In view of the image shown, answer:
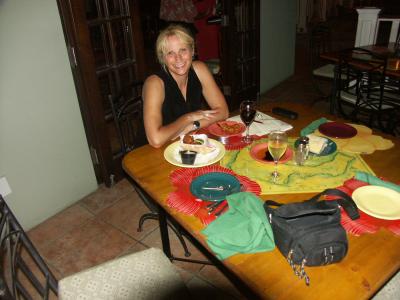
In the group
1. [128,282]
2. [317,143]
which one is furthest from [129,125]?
[317,143]

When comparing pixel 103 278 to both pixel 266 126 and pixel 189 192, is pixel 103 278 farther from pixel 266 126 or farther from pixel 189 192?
pixel 266 126

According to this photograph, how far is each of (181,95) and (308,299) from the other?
4.82ft

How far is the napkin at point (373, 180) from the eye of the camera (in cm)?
119

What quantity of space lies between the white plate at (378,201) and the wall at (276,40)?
11.5 ft

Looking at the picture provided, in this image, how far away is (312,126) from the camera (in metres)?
1.69

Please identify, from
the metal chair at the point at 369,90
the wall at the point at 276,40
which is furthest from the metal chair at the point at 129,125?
the wall at the point at 276,40

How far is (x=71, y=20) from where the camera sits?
220 cm

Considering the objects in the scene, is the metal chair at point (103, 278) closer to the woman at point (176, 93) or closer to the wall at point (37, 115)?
the woman at point (176, 93)

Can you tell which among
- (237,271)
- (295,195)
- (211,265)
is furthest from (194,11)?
(237,271)

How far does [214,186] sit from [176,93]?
929mm

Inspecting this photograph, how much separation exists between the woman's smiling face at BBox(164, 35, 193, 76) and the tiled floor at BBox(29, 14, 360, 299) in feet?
3.68

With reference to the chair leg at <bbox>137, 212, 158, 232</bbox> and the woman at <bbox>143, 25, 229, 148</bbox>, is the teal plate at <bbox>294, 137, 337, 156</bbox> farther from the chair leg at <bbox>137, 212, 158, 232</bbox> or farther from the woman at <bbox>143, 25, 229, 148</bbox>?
the chair leg at <bbox>137, 212, 158, 232</bbox>

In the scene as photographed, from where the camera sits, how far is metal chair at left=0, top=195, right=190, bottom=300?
A: 1196 millimetres

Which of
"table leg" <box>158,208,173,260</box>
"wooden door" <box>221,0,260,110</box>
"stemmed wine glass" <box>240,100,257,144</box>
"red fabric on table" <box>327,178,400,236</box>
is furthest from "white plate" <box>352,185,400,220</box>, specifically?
"wooden door" <box>221,0,260,110</box>
